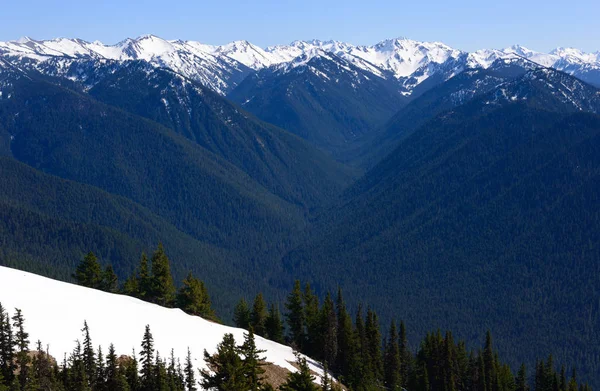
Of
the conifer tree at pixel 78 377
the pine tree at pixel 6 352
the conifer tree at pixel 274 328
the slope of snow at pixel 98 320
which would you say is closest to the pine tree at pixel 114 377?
the conifer tree at pixel 78 377

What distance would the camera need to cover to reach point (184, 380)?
6331 cm

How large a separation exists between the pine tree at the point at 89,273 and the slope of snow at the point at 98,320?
19596 millimetres

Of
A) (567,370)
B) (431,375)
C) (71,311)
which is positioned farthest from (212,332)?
(567,370)

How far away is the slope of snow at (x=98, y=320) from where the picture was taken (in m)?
63.8

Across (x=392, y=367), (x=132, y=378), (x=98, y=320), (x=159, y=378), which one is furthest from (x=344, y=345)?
(x=132, y=378)

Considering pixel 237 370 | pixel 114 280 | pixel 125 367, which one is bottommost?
pixel 237 370

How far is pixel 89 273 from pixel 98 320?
112ft

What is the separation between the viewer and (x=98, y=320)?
68.7m

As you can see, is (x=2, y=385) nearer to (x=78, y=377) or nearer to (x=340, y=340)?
(x=78, y=377)

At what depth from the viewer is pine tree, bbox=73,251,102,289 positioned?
99.4m

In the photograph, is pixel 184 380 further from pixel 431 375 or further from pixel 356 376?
pixel 431 375

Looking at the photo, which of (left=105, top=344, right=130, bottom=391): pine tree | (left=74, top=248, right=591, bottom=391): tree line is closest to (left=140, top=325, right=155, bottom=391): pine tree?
(left=105, top=344, right=130, bottom=391): pine tree

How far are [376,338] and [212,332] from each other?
3435cm

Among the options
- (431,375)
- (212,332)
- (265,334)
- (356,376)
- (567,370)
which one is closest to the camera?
(212,332)
